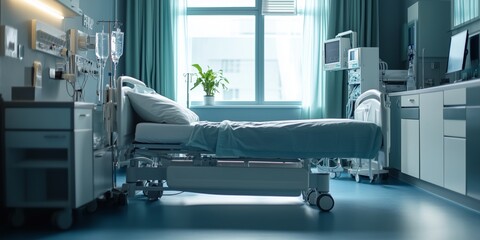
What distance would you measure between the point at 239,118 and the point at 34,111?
3.70 meters

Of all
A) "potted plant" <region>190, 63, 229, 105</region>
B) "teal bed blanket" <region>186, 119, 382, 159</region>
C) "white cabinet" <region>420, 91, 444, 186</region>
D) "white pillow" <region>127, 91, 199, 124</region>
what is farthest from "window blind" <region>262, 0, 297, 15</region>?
"teal bed blanket" <region>186, 119, 382, 159</region>

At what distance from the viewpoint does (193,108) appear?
614 centimetres

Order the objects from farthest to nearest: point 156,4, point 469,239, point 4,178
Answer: point 156,4 → point 4,178 → point 469,239

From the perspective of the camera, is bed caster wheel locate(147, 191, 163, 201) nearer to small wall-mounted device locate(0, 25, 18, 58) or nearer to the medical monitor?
small wall-mounted device locate(0, 25, 18, 58)

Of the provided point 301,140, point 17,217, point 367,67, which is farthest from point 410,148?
point 17,217

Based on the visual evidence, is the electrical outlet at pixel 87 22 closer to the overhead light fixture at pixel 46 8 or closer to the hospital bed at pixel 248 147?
the overhead light fixture at pixel 46 8

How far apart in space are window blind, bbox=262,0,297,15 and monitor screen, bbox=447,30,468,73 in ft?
7.63

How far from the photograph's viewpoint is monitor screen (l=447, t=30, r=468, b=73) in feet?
13.6

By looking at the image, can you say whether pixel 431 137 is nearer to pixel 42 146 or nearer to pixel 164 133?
pixel 164 133

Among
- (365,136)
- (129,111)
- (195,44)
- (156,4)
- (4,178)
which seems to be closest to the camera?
(4,178)

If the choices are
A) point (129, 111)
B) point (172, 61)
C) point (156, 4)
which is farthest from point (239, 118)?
point (129, 111)

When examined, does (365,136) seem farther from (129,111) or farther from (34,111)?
(34,111)

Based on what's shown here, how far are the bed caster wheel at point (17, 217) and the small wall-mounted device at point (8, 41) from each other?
952mm

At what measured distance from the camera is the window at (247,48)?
6277mm
